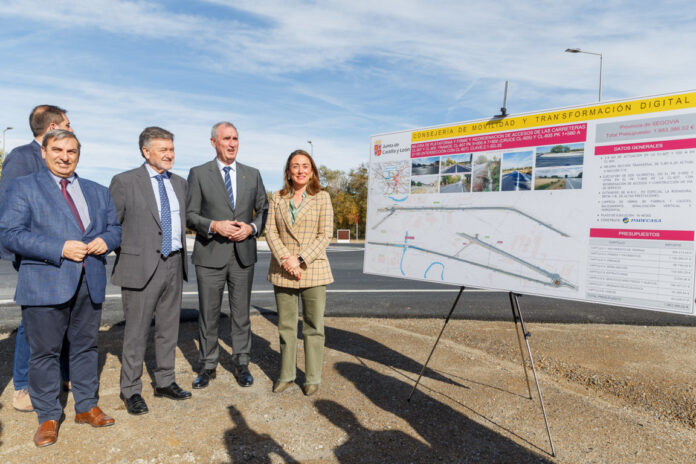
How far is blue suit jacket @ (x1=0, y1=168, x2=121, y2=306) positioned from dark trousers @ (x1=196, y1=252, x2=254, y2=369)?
3.75 feet

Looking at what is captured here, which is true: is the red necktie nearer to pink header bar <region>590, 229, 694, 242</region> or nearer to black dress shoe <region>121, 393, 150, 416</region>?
black dress shoe <region>121, 393, 150, 416</region>

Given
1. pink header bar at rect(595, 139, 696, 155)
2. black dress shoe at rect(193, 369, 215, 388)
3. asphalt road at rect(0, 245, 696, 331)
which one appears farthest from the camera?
asphalt road at rect(0, 245, 696, 331)

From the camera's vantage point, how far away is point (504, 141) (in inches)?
136

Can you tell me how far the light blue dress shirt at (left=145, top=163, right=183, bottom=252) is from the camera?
12.1 ft

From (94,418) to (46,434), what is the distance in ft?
1.02

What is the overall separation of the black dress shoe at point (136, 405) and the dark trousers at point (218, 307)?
2.35 feet

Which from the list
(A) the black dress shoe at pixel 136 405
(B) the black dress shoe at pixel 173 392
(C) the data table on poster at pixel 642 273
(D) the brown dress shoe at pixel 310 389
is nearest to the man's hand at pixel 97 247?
(A) the black dress shoe at pixel 136 405

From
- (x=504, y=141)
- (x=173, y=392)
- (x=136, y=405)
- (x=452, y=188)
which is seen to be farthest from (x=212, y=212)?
(x=504, y=141)

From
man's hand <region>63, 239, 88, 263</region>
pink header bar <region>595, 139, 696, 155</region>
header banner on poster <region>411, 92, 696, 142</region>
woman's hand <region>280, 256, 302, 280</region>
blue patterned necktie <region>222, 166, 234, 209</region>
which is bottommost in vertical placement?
woman's hand <region>280, 256, 302, 280</region>

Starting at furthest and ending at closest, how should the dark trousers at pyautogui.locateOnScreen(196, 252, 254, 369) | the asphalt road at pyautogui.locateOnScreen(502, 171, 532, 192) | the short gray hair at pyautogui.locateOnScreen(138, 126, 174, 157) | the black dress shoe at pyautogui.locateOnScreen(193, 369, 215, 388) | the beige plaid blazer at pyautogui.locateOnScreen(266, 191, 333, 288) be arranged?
the dark trousers at pyautogui.locateOnScreen(196, 252, 254, 369) < the black dress shoe at pyautogui.locateOnScreen(193, 369, 215, 388) < the beige plaid blazer at pyautogui.locateOnScreen(266, 191, 333, 288) < the short gray hair at pyautogui.locateOnScreen(138, 126, 174, 157) < the asphalt road at pyautogui.locateOnScreen(502, 171, 532, 192)

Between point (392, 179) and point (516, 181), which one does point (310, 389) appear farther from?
point (516, 181)

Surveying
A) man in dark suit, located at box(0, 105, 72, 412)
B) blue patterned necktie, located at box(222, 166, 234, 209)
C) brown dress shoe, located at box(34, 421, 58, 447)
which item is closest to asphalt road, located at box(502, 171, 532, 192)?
blue patterned necktie, located at box(222, 166, 234, 209)

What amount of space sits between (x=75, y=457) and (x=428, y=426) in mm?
2420

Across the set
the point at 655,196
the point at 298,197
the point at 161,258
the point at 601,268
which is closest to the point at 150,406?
the point at 161,258
